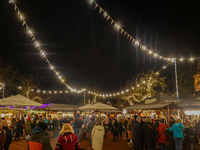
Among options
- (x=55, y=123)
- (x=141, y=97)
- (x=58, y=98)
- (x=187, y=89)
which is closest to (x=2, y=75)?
(x=58, y=98)

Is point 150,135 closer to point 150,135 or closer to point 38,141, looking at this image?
point 150,135

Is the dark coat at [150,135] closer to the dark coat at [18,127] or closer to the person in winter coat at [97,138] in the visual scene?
the person in winter coat at [97,138]

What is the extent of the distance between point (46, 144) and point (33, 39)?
9758mm

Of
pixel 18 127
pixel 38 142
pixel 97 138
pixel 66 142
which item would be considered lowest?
pixel 18 127

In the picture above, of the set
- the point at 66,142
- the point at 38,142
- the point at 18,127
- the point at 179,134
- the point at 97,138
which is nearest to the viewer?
the point at 38,142

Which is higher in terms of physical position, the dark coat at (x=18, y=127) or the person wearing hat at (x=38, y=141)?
the person wearing hat at (x=38, y=141)

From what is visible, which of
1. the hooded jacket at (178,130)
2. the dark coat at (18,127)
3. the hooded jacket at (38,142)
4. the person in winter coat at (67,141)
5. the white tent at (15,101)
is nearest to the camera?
the hooded jacket at (38,142)

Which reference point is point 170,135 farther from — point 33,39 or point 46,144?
point 33,39

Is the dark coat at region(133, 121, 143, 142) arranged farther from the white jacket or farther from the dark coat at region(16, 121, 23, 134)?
the dark coat at region(16, 121, 23, 134)

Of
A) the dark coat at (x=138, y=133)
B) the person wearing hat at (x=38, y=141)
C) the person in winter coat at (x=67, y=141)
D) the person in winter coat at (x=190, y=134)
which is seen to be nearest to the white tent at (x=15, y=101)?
the dark coat at (x=138, y=133)

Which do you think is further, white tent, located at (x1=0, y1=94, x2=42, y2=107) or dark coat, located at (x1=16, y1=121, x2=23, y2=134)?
dark coat, located at (x1=16, y1=121, x2=23, y2=134)

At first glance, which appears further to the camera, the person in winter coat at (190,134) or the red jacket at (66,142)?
the person in winter coat at (190,134)

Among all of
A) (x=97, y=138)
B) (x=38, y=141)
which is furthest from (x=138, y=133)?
(x=38, y=141)

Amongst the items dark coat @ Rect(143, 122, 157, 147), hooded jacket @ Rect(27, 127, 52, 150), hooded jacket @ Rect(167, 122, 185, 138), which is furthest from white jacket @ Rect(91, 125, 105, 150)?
hooded jacket @ Rect(27, 127, 52, 150)
